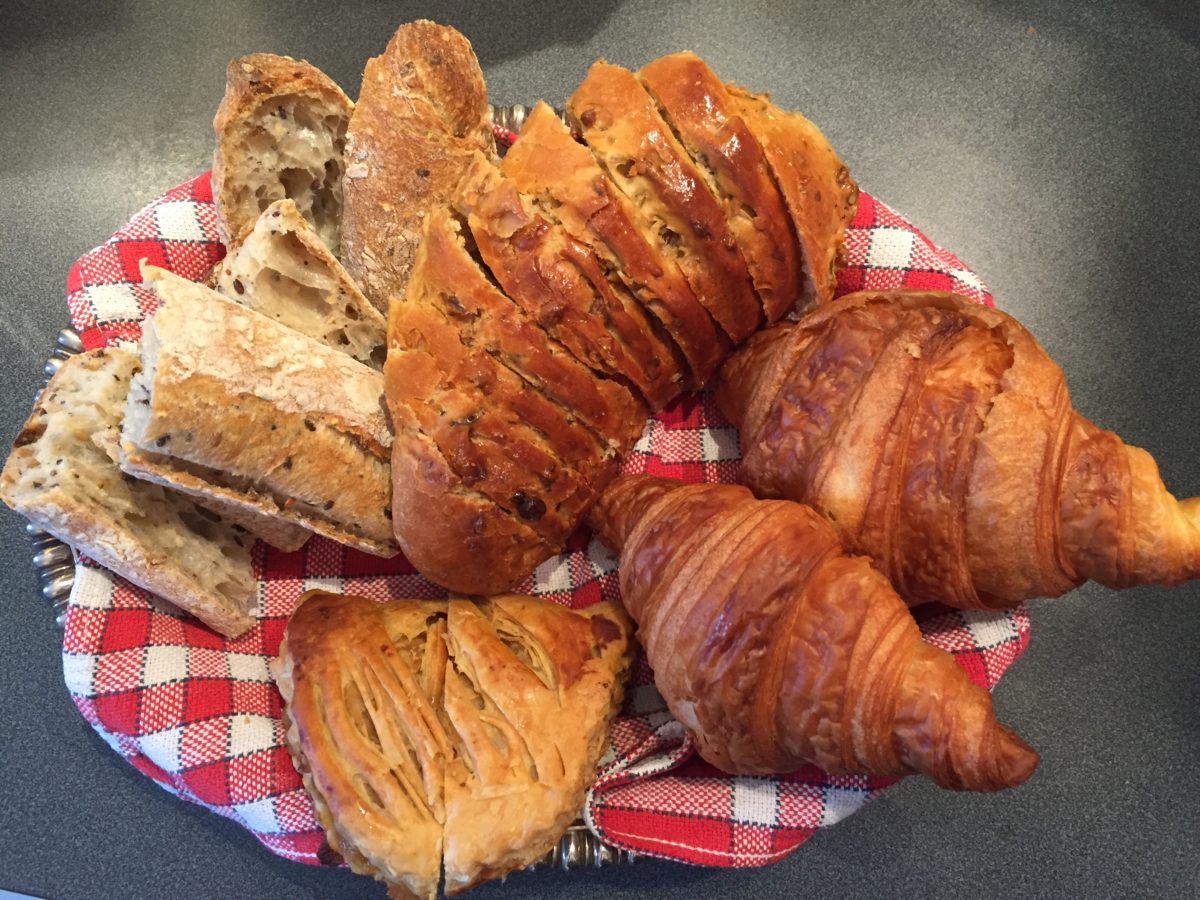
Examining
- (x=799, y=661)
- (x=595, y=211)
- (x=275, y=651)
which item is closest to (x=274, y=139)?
(x=595, y=211)

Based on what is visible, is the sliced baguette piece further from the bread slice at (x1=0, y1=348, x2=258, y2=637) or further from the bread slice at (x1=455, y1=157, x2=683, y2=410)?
the bread slice at (x1=455, y1=157, x2=683, y2=410)

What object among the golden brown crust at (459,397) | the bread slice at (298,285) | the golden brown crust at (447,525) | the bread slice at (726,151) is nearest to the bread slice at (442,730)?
the golden brown crust at (447,525)

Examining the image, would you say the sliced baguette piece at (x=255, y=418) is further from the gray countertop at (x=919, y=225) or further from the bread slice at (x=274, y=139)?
the gray countertop at (x=919, y=225)

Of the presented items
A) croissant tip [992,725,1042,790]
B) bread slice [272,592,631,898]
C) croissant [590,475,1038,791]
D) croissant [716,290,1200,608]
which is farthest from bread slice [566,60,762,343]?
croissant tip [992,725,1042,790]

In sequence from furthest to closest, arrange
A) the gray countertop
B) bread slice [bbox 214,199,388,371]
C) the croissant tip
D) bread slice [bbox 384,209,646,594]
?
the gray countertop → bread slice [bbox 214,199,388,371] → bread slice [bbox 384,209,646,594] → the croissant tip

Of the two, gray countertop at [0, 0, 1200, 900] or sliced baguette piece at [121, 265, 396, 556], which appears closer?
sliced baguette piece at [121, 265, 396, 556]

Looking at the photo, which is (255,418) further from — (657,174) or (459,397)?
(657,174)
